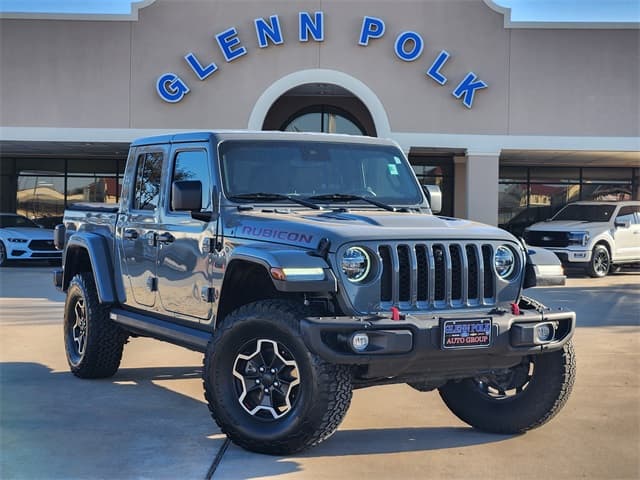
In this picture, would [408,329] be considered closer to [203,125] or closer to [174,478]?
[174,478]

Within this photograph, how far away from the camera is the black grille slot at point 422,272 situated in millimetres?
5445

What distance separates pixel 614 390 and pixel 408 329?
10.5 feet

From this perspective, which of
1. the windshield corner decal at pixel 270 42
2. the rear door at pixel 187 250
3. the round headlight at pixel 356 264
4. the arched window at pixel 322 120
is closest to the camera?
the round headlight at pixel 356 264

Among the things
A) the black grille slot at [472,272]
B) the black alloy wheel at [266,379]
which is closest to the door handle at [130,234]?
the black alloy wheel at [266,379]

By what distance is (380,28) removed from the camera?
22203 mm

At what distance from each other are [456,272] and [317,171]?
63.5 inches

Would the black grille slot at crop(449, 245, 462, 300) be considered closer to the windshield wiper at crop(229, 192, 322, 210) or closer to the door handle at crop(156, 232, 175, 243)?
the windshield wiper at crop(229, 192, 322, 210)

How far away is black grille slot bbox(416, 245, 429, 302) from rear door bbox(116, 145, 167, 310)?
93.3 inches

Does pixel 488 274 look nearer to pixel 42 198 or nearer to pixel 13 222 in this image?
pixel 13 222

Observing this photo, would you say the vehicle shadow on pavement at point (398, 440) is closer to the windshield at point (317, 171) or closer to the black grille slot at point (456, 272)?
the black grille slot at point (456, 272)

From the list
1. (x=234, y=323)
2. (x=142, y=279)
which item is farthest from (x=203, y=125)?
(x=234, y=323)

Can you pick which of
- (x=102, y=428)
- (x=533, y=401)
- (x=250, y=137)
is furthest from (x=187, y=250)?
(x=533, y=401)

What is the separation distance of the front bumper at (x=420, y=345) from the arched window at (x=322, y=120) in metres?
19.8

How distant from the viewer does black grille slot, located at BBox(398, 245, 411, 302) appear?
5398mm
